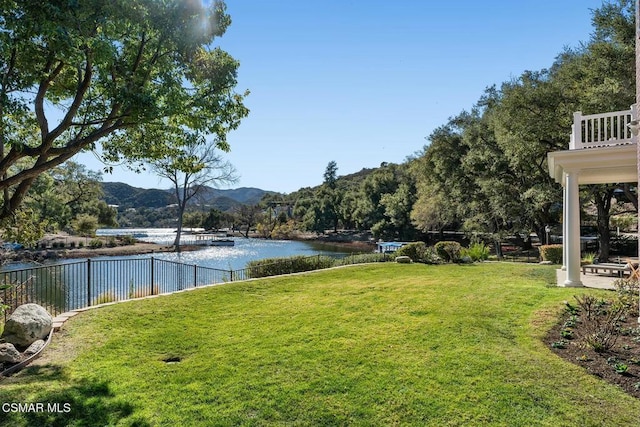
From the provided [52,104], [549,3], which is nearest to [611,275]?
[549,3]

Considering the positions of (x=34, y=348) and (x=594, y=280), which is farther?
Answer: (x=594, y=280)

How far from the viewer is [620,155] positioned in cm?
794

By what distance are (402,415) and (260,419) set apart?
1330mm

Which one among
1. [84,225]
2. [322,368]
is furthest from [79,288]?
[84,225]

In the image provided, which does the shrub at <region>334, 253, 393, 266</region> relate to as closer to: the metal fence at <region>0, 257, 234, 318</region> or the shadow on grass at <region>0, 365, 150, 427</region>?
the metal fence at <region>0, 257, 234, 318</region>

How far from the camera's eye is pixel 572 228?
29.0ft

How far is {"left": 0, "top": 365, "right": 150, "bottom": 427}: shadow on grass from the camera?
351 centimetres

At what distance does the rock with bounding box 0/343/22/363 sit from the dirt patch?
697cm

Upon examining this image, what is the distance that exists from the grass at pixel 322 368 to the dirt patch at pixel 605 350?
0.63 ft

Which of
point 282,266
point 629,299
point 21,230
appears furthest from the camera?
point 282,266

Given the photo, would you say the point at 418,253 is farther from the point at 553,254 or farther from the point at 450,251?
the point at 553,254

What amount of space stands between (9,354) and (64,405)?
1842 millimetres

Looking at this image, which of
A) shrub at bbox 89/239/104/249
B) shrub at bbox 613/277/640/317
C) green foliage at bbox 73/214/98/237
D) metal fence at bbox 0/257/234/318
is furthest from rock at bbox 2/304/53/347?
green foliage at bbox 73/214/98/237

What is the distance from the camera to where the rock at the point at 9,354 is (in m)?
4.82
